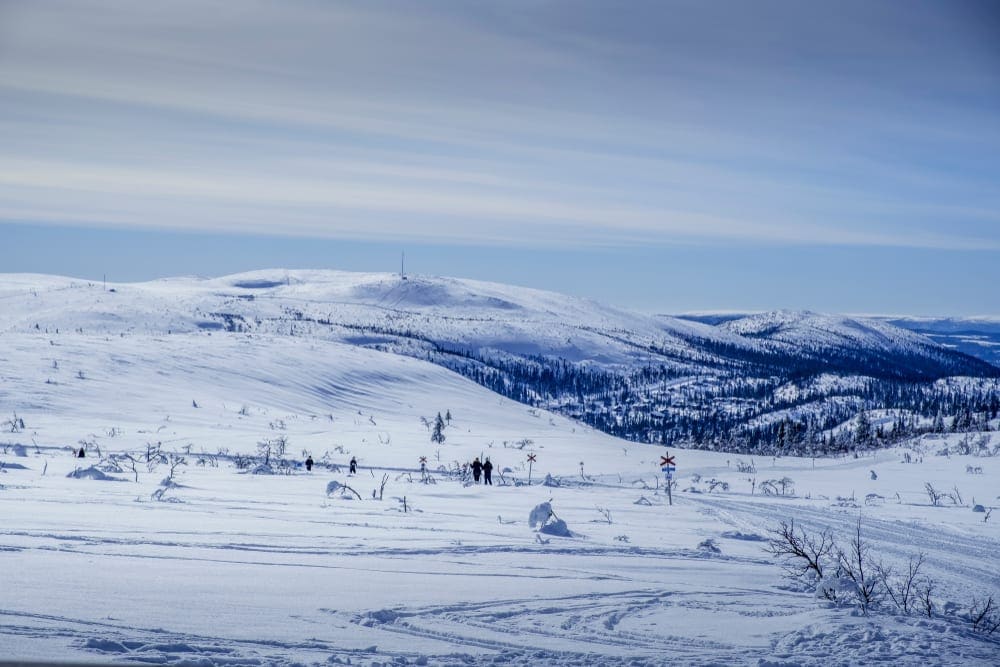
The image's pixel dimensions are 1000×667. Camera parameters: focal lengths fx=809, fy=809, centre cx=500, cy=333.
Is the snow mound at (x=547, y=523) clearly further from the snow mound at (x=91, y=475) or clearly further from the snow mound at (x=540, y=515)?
the snow mound at (x=91, y=475)

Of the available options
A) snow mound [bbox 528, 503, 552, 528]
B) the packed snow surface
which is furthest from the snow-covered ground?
snow mound [bbox 528, 503, 552, 528]

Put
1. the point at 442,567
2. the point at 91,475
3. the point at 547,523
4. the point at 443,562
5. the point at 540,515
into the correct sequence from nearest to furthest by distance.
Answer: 1. the point at 442,567
2. the point at 443,562
3. the point at 547,523
4. the point at 540,515
5. the point at 91,475

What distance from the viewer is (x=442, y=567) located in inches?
380

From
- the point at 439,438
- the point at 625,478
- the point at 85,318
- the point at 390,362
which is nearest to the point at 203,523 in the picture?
the point at 625,478

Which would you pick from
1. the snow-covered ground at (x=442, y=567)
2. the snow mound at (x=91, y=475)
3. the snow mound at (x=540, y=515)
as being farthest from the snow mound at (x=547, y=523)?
the snow mound at (x=91, y=475)

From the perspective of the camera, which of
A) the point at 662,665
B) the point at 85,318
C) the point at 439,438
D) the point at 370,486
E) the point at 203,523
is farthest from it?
the point at 85,318

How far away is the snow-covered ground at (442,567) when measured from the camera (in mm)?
6805

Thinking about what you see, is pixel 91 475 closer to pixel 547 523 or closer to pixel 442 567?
pixel 547 523

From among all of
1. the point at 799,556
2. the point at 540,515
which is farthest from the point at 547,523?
the point at 799,556

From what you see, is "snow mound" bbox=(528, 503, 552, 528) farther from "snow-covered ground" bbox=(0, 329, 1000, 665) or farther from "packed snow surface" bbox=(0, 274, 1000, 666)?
"snow-covered ground" bbox=(0, 329, 1000, 665)

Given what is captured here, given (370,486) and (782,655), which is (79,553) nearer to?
(782,655)

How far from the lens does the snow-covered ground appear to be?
680 centimetres

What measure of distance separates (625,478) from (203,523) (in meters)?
18.2

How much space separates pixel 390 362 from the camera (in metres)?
70.6
